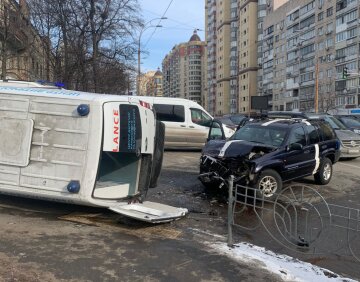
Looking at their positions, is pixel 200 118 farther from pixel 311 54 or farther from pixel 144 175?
pixel 311 54

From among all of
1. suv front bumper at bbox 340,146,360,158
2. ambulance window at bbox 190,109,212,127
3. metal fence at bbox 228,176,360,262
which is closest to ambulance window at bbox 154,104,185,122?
ambulance window at bbox 190,109,212,127

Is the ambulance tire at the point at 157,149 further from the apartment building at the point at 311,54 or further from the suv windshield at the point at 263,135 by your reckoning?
A: the apartment building at the point at 311,54

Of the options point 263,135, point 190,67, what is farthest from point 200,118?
point 190,67

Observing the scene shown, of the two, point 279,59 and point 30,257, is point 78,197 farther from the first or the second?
point 279,59

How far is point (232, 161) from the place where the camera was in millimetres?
9477

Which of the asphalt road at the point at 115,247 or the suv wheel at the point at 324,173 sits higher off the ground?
the suv wheel at the point at 324,173

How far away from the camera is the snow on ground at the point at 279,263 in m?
5.07

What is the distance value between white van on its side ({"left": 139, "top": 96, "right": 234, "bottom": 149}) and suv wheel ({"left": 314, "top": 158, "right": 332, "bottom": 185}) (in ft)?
21.0

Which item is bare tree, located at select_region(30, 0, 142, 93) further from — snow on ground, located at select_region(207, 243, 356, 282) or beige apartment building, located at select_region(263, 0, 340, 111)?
beige apartment building, located at select_region(263, 0, 340, 111)

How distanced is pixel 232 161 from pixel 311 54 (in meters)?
88.5

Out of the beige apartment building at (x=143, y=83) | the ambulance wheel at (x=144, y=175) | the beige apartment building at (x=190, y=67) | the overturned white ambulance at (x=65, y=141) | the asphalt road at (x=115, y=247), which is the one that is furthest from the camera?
the beige apartment building at (x=190, y=67)

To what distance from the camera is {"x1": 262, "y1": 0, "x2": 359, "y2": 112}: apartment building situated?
7875 centimetres

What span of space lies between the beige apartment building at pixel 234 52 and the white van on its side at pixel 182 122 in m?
103

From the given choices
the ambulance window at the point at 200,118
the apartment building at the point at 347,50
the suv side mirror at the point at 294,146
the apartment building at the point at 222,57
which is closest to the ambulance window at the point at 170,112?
the ambulance window at the point at 200,118
